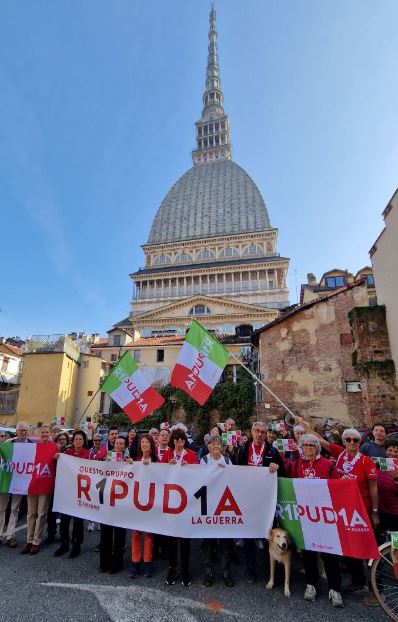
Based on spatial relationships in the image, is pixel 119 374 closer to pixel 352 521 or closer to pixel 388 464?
pixel 352 521

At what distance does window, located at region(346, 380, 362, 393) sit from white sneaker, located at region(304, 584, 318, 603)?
1173cm

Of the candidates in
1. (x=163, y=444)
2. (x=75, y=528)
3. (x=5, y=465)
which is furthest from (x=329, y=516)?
(x=5, y=465)

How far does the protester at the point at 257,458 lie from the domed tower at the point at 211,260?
158 ft

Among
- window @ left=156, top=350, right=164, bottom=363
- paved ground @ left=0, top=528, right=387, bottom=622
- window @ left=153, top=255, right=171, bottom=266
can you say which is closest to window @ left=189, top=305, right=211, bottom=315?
window @ left=156, top=350, right=164, bottom=363

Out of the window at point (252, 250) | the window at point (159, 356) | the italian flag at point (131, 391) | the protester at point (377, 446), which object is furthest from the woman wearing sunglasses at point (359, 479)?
the window at point (252, 250)

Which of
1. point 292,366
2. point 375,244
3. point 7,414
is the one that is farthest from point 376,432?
point 7,414

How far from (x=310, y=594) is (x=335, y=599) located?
0.93 feet

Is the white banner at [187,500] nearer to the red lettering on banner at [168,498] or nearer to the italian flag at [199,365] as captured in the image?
the red lettering on banner at [168,498]

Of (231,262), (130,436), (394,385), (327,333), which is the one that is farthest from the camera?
(231,262)

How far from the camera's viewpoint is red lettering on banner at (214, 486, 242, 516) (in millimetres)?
4820

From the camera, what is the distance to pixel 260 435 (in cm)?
521

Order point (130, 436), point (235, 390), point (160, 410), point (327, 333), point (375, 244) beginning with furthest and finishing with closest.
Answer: point (160, 410) → point (235, 390) → point (327, 333) → point (375, 244) → point (130, 436)

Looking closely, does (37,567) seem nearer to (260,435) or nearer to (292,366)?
(260,435)

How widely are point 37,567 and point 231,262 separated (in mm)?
69659
